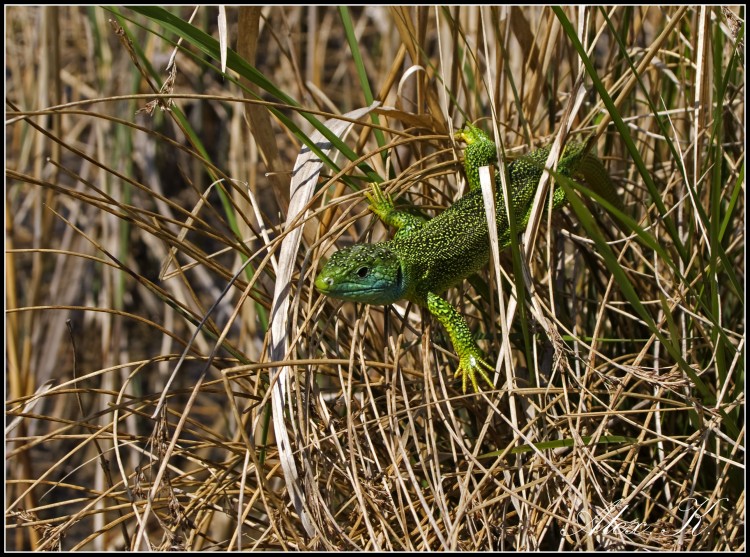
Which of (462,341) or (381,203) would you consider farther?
(381,203)

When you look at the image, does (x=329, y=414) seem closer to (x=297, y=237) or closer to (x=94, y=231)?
(x=297, y=237)

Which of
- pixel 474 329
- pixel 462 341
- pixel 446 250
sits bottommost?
pixel 474 329

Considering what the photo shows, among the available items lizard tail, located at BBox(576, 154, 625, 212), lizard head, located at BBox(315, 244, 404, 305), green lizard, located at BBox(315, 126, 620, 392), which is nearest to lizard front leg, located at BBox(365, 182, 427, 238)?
green lizard, located at BBox(315, 126, 620, 392)

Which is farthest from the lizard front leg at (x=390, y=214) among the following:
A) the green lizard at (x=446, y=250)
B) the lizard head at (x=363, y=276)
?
the lizard head at (x=363, y=276)

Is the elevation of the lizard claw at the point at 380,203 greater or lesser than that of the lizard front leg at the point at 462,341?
greater

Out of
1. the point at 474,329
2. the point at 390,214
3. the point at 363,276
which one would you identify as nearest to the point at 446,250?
the point at 390,214

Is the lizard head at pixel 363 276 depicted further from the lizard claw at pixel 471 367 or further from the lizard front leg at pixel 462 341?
the lizard claw at pixel 471 367

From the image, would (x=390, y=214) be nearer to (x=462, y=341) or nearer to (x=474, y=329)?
(x=462, y=341)

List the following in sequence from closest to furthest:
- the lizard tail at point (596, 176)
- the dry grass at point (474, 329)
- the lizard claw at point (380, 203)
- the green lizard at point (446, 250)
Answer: the dry grass at point (474, 329) < the green lizard at point (446, 250) < the lizard claw at point (380, 203) < the lizard tail at point (596, 176)
